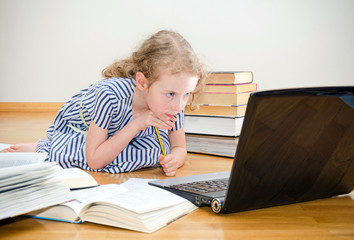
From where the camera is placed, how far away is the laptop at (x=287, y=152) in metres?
0.69

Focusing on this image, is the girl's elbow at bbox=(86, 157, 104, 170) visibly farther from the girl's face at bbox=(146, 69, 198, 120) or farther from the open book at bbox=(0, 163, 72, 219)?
the open book at bbox=(0, 163, 72, 219)

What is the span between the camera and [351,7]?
107 inches

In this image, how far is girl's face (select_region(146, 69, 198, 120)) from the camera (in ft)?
3.77

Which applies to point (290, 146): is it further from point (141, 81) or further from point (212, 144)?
point (212, 144)

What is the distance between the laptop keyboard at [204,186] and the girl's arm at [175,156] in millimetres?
318

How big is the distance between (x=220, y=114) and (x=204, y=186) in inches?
25.6

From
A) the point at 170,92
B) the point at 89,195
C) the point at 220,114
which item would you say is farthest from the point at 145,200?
the point at 220,114

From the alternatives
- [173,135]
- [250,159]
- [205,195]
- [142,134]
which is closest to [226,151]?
[173,135]

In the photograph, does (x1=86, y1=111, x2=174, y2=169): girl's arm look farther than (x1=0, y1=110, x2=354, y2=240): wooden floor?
Yes

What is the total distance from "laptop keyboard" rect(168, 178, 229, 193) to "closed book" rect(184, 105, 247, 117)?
0.57 meters

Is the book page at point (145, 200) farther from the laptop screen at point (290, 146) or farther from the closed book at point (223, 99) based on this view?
the closed book at point (223, 99)

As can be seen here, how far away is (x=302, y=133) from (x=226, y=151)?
2.65 ft

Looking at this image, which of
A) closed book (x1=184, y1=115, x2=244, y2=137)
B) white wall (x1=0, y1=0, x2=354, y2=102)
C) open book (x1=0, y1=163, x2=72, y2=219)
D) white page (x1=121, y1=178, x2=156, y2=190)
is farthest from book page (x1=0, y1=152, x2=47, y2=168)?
white wall (x1=0, y1=0, x2=354, y2=102)

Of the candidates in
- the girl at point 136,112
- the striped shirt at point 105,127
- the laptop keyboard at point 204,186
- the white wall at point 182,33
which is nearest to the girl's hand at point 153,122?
the girl at point 136,112
